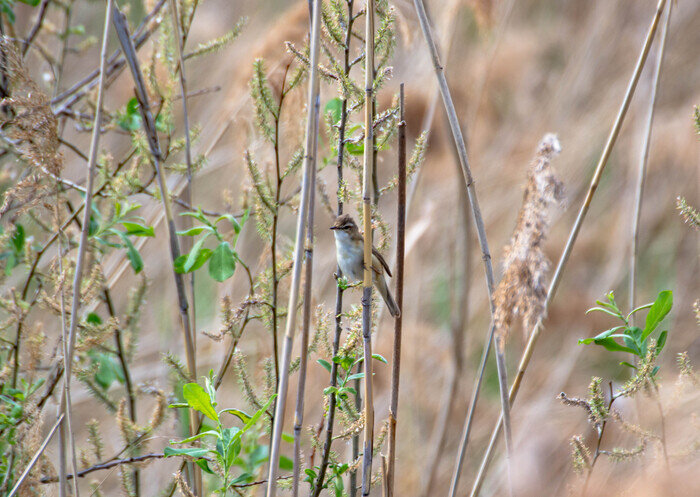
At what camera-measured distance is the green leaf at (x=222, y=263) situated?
152 cm

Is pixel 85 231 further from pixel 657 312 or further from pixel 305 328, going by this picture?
pixel 657 312

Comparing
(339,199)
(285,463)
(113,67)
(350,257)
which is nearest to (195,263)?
(339,199)

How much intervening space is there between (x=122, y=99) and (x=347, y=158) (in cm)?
197

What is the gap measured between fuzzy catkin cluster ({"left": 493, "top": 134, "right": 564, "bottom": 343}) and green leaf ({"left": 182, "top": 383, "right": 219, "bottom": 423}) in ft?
1.90

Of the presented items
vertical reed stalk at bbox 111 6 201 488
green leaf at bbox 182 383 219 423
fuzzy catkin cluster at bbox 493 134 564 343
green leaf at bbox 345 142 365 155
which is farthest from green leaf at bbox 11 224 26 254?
fuzzy catkin cluster at bbox 493 134 564 343

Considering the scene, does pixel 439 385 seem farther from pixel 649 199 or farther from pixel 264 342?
pixel 649 199

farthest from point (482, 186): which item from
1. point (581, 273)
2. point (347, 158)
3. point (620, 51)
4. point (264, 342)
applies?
point (347, 158)

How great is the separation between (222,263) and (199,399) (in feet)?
1.17

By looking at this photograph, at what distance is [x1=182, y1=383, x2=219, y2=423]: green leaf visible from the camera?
127 centimetres

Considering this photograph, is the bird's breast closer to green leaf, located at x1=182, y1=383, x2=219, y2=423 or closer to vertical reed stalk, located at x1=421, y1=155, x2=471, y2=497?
vertical reed stalk, located at x1=421, y1=155, x2=471, y2=497

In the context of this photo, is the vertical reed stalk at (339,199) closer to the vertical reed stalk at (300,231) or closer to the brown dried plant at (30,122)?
the vertical reed stalk at (300,231)

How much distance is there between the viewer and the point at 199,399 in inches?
50.8

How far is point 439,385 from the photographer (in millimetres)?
2893

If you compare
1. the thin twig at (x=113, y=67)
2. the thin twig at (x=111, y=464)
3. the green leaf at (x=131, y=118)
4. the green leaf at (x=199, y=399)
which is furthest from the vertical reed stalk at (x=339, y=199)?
the thin twig at (x=113, y=67)
